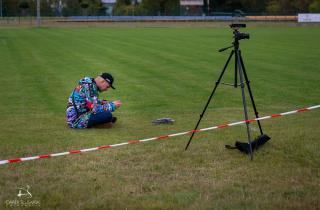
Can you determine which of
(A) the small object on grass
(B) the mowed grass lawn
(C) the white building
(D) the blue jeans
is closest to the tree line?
(C) the white building

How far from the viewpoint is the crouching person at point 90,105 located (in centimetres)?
1078

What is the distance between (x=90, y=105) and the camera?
35.8 feet

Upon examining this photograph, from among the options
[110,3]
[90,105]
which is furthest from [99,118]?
[110,3]

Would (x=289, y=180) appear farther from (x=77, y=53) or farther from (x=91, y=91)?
(x=77, y=53)

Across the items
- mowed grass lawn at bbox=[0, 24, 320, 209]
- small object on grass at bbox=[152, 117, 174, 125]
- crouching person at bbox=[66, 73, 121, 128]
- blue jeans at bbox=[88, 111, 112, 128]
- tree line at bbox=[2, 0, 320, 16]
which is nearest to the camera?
mowed grass lawn at bbox=[0, 24, 320, 209]

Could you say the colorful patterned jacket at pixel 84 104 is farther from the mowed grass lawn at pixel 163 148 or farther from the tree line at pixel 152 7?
the tree line at pixel 152 7

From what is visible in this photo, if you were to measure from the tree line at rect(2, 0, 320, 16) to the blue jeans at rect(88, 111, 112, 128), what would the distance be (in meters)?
88.5

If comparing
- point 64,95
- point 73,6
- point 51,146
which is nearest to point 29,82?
point 64,95

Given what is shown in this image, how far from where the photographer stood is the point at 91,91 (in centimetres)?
1084

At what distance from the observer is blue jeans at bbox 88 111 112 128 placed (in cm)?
1104

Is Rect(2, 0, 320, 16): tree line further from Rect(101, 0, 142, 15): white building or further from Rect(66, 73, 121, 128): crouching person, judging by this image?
Rect(66, 73, 121, 128): crouching person

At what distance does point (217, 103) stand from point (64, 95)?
14.4ft

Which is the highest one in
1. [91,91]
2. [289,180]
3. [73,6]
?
[73,6]

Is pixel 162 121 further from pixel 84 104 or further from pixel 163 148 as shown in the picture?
pixel 163 148
